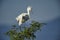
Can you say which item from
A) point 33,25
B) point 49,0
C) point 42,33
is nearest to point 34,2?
point 49,0

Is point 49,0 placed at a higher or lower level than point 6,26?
higher

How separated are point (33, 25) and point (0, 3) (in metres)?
1.44

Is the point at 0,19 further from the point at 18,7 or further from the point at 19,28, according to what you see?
the point at 19,28

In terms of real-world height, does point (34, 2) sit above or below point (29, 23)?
above

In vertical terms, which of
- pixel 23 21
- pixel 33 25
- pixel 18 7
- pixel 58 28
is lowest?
pixel 33 25

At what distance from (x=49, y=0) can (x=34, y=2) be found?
262 mm

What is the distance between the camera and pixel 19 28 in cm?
337

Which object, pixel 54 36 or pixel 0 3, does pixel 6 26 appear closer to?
pixel 0 3

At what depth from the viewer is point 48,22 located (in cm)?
435

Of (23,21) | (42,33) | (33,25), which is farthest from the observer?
(42,33)

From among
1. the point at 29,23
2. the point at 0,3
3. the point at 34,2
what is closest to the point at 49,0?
the point at 34,2

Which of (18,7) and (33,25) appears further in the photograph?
(18,7)

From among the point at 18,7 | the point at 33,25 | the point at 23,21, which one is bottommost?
the point at 33,25

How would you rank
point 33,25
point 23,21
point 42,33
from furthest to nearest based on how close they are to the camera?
point 42,33, point 23,21, point 33,25
